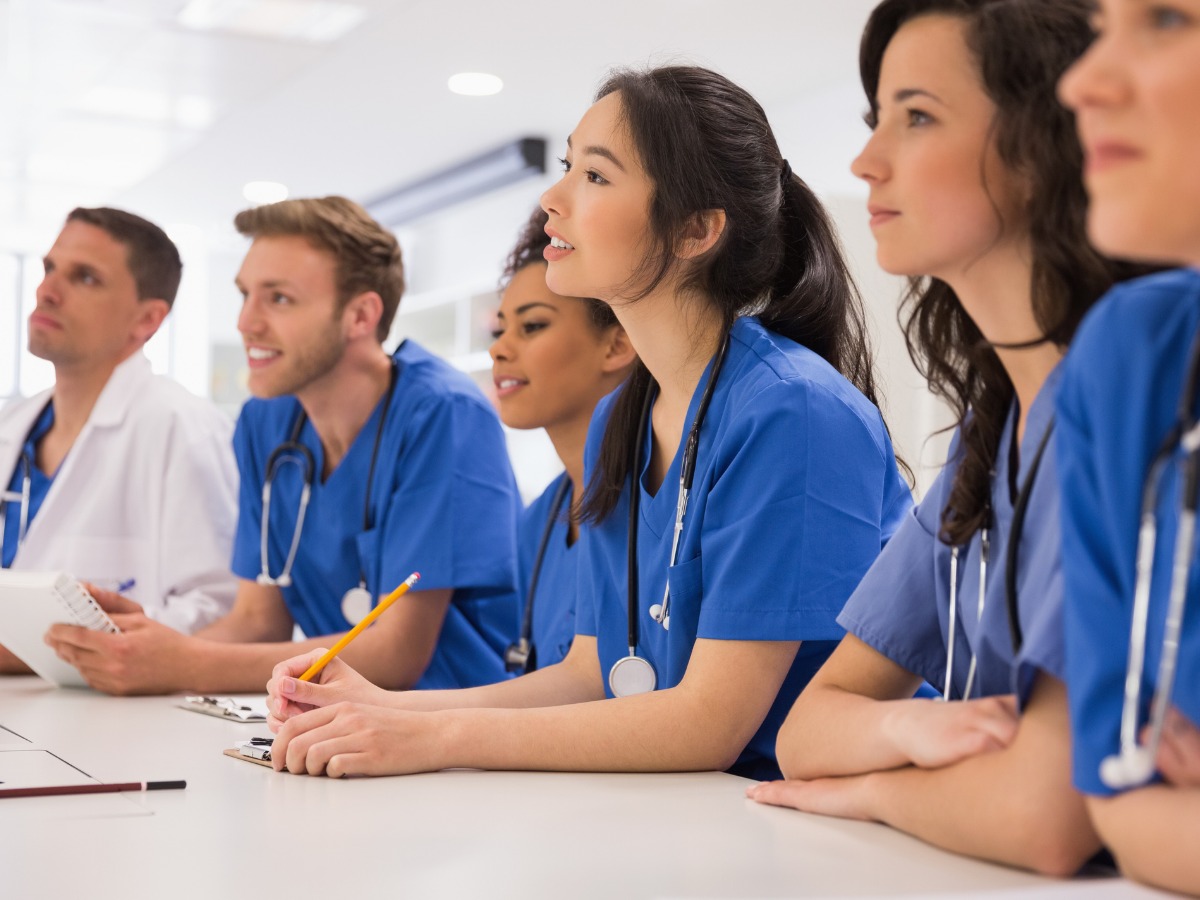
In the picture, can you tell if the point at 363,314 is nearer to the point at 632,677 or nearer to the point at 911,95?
the point at 632,677

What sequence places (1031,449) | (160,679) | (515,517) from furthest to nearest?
(515,517) → (160,679) → (1031,449)

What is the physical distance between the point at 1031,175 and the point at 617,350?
120 centimetres

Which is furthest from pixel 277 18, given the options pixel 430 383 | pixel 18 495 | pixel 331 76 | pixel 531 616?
pixel 531 616

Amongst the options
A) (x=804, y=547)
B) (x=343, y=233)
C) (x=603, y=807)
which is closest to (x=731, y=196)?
(x=804, y=547)

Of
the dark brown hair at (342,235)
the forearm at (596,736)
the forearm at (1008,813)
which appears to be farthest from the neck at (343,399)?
the forearm at (1008,813)

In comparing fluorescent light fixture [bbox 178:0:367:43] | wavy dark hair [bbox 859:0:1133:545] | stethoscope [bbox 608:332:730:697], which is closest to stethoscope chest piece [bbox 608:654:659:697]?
stethoscope [bbox 608:332:730:697]

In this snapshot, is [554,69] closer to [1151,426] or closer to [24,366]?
[1151,426]

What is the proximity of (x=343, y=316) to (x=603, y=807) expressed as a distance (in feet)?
5.07

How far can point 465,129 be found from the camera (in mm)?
6191

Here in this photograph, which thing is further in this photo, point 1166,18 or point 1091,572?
point 1091,572

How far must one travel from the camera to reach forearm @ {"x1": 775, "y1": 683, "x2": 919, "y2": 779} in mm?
1097

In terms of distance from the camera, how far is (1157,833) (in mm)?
828

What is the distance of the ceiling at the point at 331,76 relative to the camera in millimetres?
4516

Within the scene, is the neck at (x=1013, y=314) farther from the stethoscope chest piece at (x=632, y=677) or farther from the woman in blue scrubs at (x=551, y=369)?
the woman in blue scrubs at (x=551, y=369)
